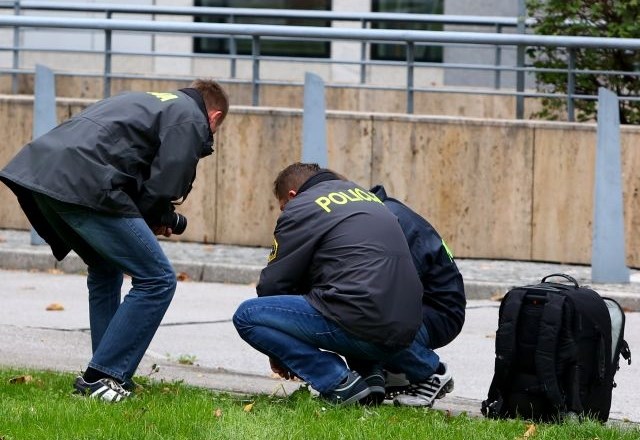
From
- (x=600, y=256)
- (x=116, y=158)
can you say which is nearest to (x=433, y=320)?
(x=116, y=158)

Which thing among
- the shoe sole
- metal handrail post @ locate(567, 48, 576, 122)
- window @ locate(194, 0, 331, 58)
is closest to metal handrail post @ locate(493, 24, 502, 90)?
metal handrail post @ locate(567, 48, 576, 122)

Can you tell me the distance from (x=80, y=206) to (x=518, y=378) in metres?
1.97

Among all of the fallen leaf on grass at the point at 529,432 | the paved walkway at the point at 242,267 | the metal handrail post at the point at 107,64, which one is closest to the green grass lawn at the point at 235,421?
the fallen leaf on grass at the point at 529,432

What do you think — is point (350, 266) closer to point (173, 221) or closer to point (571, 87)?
point (173, 221)

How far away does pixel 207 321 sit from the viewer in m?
9.70

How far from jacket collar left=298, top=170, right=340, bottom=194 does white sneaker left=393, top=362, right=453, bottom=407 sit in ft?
3.31

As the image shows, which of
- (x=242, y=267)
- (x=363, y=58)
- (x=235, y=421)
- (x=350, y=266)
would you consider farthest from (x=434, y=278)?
(x=363, y=58)

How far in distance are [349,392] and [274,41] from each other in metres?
15.4

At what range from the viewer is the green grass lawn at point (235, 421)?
5.64 meters

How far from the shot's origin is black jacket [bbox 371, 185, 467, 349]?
674 cm

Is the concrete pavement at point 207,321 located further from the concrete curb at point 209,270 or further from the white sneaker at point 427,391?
the white sneaker at point 427,391

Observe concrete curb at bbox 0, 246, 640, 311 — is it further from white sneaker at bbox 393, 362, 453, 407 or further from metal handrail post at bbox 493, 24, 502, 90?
white sneaker at bbox 393, 362, 453, 407

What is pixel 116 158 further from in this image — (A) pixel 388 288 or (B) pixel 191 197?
(B) pixel 191 197

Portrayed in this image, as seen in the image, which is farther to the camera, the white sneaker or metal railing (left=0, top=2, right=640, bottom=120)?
metal railing (left=0, top=2, right=640, bottom=120)
